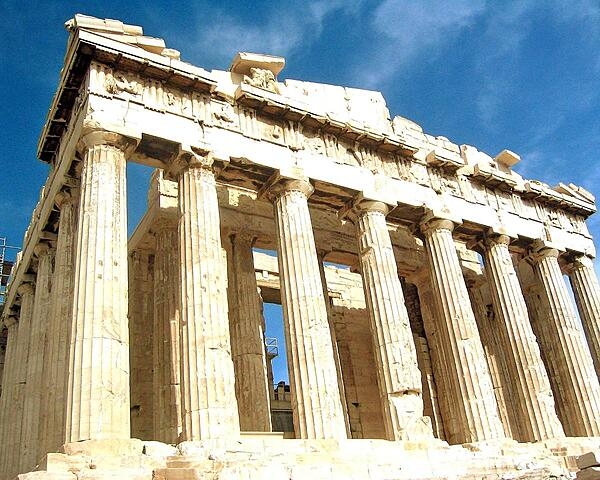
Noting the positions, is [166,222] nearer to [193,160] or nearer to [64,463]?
[193,160]

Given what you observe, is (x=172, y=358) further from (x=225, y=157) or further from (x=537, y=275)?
(x=537, y=275)

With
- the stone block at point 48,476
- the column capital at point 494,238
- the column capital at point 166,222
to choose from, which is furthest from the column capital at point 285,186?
the stone block at point 48,476

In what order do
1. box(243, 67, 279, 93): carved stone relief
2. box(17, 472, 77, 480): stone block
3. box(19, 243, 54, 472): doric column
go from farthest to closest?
box(243, 67, 279, 93): carved stone relief < box(19, 243, 54, 472): doric column < box(17, 472, 77, 480): stone block

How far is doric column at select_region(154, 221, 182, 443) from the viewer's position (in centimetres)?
1517

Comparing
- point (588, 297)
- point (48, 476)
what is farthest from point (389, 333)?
point (588, 297)

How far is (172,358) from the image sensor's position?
1551cm

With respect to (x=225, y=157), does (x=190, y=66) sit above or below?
above

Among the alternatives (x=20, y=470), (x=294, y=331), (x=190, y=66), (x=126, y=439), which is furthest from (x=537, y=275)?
(x=20, y=470)

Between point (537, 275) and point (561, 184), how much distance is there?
4508mm

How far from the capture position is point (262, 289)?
73.0 feet

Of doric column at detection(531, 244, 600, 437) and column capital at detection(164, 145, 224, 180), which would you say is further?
doric column at detection(531, 244, 600, 437)

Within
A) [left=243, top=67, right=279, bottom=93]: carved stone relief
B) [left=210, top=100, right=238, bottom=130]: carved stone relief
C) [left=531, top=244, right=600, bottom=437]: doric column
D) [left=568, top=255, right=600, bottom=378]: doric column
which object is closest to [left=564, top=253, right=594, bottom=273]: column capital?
[left=568, top=255, right=600, bottom=378]: doric column

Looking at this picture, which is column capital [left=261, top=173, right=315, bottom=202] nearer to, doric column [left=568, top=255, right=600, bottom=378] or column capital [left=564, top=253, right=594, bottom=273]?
column capital [left=564, top=253, right=594, bottom=273]

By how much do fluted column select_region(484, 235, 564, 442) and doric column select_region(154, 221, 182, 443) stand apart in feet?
33.4
